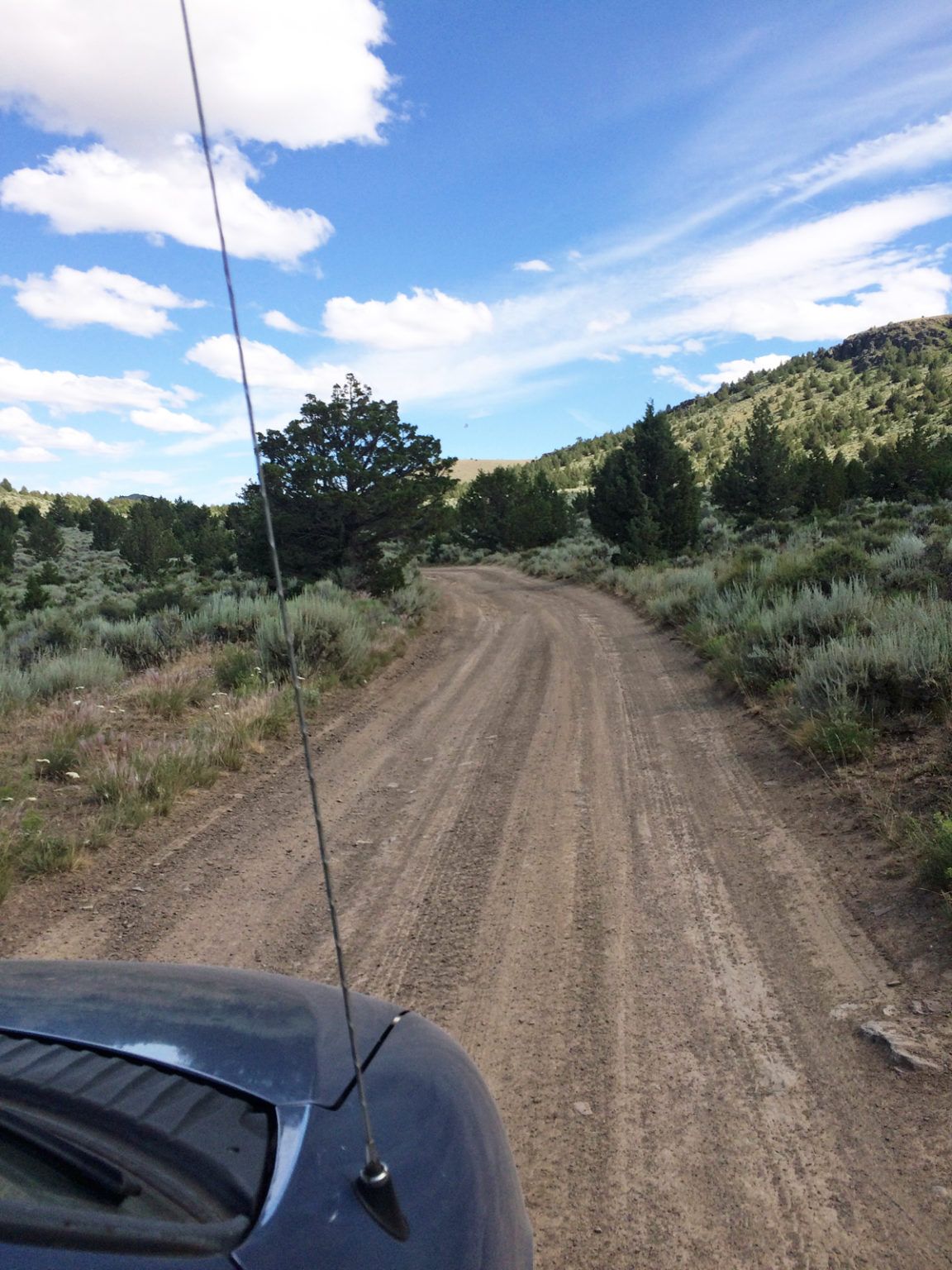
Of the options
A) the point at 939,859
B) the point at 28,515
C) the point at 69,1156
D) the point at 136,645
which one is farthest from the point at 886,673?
the point at 28,515

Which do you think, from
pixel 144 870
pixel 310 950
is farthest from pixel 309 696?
pixel 310 950

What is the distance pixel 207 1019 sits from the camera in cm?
175

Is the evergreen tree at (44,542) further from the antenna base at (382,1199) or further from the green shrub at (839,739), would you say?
the antenna base at (382,1199)

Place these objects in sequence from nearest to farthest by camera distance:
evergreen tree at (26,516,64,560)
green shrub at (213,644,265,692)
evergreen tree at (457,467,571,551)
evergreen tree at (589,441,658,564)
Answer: green shrub at (213,644,265,692) < evergreen tree at (589,441,658,564) < evergreen tree at (457,467,571,551) < evergreen tree at (26,516,64,560)

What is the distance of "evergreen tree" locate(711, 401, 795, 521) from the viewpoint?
3328 centimetres

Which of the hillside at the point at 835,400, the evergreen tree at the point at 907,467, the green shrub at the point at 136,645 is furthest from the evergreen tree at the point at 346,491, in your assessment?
the hillside at the point at 835,400

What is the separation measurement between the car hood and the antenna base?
0.74 feet

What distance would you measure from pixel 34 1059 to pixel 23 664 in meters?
12.2

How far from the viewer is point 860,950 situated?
11.8 feet

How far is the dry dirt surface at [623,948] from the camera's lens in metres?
2.34

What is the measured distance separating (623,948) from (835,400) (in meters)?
91.6

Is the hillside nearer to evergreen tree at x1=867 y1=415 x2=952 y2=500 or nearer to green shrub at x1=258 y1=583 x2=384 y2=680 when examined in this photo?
evergreen tree at x1=867 y1=415 x2=952 y2=500

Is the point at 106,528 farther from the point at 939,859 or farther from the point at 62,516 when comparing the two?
the point at 939,859

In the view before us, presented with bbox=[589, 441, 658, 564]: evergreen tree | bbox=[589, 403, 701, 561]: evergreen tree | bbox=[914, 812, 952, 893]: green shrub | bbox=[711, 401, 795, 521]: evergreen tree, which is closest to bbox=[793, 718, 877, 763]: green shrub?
bbox=[914, 812, 952, 893]: green shrub
